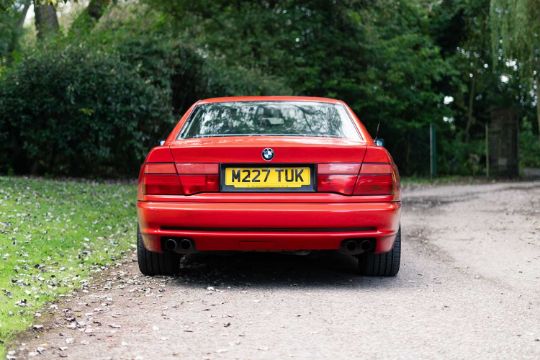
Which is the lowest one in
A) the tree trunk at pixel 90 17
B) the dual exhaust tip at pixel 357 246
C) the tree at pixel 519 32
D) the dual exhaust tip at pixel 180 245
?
the dual exhaust tip at pixel 357 246

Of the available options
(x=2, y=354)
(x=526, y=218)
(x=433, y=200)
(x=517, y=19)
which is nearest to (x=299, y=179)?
(x=2, y=354)

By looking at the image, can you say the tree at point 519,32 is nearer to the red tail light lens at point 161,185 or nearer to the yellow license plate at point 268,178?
the yellow license plate at point 268,178

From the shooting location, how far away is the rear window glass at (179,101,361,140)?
21.3ft

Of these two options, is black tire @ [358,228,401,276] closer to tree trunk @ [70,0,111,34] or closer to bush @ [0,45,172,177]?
bush @ [0,45,172,177]

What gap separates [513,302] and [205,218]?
227 centimetres

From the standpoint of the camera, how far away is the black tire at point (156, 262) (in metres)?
6.53

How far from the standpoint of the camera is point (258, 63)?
1008 inches

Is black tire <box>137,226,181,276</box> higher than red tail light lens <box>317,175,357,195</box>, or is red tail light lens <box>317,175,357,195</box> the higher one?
red tail light lens <box>317,175,357,195</box>

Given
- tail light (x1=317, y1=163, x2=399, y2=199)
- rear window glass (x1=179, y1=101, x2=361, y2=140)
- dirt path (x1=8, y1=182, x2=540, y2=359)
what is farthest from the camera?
rear window glass (x1=179, y1=101, x2=361, y2=140)

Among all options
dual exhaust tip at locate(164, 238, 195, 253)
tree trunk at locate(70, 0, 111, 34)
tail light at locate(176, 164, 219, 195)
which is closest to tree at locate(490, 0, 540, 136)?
tree trunk at locate(70, 0, 111, 34)

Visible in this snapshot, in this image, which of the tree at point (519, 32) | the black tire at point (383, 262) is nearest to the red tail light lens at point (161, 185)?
the black tire at point (383, 262)

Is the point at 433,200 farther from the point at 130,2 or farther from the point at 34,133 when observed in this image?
the point at 130,2

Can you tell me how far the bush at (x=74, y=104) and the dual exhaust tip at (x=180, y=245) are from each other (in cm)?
1166

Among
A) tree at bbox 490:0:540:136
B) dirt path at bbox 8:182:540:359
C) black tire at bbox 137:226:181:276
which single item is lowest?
dirt path at bbox 8:182:540:359
